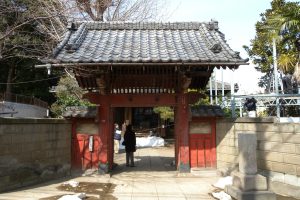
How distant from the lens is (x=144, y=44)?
11.9 metres

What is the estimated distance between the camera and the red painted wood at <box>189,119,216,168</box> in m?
11.6

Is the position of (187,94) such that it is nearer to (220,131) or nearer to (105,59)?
(220,131)

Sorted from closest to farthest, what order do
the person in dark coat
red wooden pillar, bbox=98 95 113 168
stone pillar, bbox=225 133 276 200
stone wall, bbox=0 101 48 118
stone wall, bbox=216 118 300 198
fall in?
stone pillar, bbox=225 133 276 200 → stone wall, bbox=216 118 300 198 → red wooden pillar, bbox=98 95 113 168 → the person in dark coat → stone wall, bbox=0 101 48 118

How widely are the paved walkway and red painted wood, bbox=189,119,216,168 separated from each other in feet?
1.15

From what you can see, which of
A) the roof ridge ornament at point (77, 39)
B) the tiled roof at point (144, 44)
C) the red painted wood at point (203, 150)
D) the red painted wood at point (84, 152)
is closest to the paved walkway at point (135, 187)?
the red painted wood at point (203, 150)

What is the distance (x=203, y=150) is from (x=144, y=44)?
173 inches

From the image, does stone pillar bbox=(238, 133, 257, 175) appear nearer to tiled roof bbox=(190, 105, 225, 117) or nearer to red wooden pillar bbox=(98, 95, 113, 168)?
tiled roof bbox=(190, 105, 225, 117)

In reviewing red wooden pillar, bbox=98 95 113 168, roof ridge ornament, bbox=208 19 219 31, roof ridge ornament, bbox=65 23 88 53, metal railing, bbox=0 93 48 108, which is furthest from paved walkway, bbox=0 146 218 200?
metal railing, bbox=0 93 48 108

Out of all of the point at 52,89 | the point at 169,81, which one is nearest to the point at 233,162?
the point at 169,81

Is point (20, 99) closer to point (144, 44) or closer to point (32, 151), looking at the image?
point (144, 44)

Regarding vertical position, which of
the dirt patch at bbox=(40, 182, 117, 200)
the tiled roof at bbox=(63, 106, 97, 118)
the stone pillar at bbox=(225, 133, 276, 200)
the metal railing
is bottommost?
the dirt patch at bbox=(40, 182, 117, 200)

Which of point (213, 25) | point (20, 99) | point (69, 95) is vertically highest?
point (213, 25)

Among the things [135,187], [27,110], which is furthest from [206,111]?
[27,110]

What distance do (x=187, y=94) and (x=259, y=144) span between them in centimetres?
312
